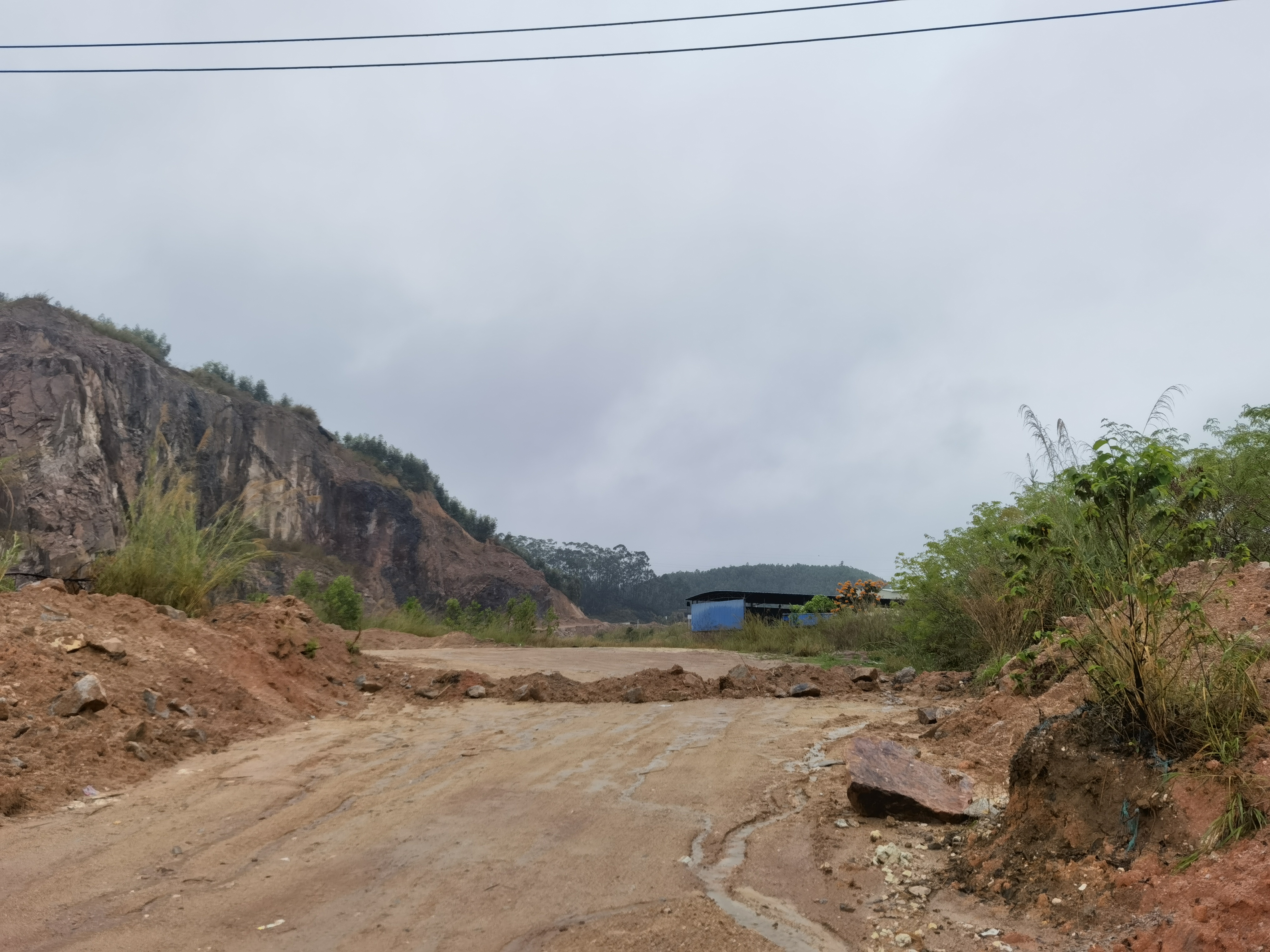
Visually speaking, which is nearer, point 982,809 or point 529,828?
point 529,828

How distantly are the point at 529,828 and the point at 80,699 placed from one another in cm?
379

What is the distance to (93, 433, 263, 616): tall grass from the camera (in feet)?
29.9

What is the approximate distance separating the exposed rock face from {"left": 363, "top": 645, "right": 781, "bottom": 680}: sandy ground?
12835mm

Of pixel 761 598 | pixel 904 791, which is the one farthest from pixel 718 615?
pixel 904 791

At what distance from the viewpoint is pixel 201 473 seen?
149 ft

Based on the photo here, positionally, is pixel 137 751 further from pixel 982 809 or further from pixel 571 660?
pixel 571 660

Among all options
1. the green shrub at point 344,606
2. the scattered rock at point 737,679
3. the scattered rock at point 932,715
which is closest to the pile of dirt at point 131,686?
the scattered rock at point 737,679

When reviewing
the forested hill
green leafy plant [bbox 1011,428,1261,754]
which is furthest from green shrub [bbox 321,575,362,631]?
the forested hill

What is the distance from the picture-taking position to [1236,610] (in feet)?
17.9

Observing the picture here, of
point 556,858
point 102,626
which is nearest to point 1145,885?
point 556,858

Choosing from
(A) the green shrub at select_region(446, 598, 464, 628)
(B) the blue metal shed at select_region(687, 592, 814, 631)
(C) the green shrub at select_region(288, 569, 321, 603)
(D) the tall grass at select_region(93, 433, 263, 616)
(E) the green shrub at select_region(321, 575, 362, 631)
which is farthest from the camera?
(B) the blue metal shed at select_region(687, 592, 814, 631)

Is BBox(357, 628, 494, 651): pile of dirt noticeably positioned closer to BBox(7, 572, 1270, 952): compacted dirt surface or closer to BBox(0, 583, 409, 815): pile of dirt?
BBox(0, 583, 409, 815): pile of dirt

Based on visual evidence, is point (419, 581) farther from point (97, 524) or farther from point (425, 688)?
point (425, 688)

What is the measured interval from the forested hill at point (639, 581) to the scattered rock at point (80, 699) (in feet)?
230
